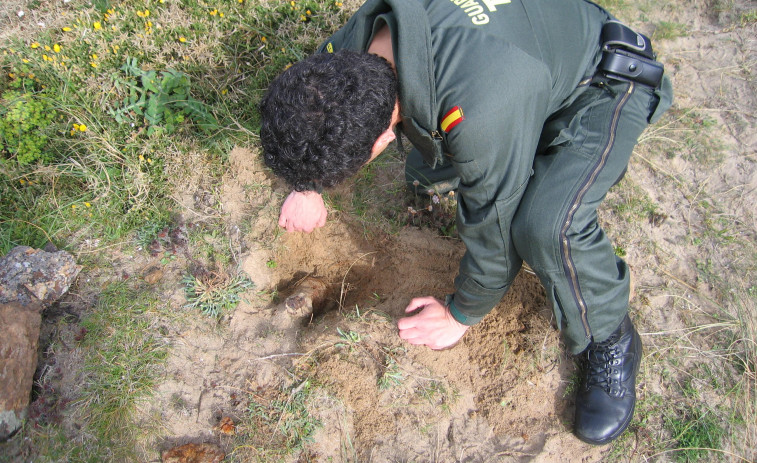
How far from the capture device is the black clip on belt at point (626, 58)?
5.84ft

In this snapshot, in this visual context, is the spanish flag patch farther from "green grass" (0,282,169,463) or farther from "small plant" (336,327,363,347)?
"green grass" (0,282,169,463)

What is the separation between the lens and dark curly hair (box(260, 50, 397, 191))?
146cm

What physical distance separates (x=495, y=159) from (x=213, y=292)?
1472 mm

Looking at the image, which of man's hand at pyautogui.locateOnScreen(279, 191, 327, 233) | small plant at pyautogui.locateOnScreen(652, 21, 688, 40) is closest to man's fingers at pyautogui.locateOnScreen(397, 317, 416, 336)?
man's hand at pyautogui.locateOnScreen(279, 191, 327, 233)

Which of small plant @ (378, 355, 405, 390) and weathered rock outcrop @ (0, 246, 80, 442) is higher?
weathered rock outcrop @ (0, 246, 80, 442)

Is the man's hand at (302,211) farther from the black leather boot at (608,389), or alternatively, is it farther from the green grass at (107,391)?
the black leather boot at (608,389)

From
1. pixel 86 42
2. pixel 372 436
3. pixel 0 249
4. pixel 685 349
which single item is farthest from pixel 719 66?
pixel 0 249

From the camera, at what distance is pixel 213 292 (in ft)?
7.22

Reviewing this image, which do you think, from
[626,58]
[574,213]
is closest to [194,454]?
[574,213]

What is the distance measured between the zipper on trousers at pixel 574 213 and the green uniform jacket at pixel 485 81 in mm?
182

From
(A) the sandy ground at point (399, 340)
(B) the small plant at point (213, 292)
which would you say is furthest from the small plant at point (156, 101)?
(B) the small plant at point (213, 292)

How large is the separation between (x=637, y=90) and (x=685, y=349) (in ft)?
4.19

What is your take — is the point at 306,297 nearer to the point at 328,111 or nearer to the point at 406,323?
the point at 406,323

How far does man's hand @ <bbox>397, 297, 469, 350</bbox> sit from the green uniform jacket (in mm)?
350
